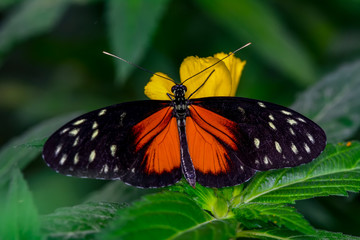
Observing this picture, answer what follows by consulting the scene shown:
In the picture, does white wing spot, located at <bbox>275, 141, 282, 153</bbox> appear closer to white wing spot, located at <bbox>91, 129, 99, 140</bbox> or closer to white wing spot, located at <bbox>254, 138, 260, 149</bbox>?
white wing spot, located at <bbox>254, 138, 260, 149</bbox>

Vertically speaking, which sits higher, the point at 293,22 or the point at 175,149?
the point at 293,22

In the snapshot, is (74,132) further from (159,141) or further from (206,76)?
(206,76)

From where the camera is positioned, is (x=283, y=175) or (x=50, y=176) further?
(x=50, y=176)

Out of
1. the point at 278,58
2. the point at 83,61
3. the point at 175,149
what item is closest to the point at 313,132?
the point at 175,149

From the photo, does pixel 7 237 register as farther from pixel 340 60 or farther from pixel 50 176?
pixel 340 60

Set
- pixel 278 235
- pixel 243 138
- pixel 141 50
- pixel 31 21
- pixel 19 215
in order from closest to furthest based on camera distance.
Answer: pixel 19 215 → pixel 278 235 → pixel 243 138 → pixel 141 50 → pixel 31 21

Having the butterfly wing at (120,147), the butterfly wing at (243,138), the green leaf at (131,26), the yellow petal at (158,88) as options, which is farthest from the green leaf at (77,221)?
the green leaf at (131,26)

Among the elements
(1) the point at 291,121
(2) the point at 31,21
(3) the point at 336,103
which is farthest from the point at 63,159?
(2) the point at 31,21
